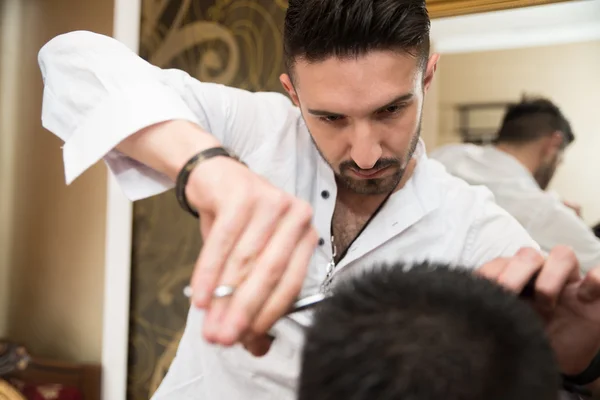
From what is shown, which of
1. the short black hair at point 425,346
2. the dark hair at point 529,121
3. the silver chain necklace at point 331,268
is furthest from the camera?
the dark hair at point 529,121

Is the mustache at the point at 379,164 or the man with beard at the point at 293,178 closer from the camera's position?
the man with beard at the point at 293,178

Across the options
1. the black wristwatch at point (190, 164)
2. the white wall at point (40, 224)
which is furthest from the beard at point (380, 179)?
the white wall at point (40, 224)

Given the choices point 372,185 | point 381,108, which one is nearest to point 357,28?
point 381,108

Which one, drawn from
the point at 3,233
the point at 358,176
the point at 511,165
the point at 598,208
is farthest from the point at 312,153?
the point at 3,233

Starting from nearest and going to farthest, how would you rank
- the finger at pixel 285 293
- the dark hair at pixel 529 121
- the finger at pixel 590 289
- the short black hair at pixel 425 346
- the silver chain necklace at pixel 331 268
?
1. the short black hair at pixel 425 346
2. the finger at pixel 285 293
3. the finger at pixel 590 289
4. the silver chain necklace at pixel 331 268
5. the dark hair at pixel 529 121

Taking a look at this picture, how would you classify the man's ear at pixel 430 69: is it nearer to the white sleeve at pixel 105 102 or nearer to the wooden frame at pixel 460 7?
the wooden frame at pixel 460 7

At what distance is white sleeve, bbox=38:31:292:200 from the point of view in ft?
1.63

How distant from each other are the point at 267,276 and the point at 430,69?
438 mm

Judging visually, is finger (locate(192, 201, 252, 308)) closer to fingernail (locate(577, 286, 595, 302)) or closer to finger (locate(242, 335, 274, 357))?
finger (locate(242, 335, 274, 357))

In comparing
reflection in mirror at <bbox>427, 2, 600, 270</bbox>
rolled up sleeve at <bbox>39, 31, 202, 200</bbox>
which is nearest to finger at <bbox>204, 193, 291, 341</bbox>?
rolled up sleeve at <bbox>39, 31, 202, 200</bbox>

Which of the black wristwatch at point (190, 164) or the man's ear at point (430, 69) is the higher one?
the man's ear at point (430, 69)

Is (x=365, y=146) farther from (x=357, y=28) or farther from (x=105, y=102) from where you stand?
(x=105, y=102)

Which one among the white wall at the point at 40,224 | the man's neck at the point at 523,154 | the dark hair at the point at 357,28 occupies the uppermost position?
the dark hair at the point at 357,28

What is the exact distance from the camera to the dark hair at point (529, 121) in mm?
666
